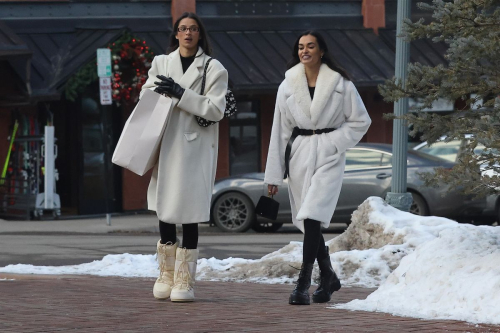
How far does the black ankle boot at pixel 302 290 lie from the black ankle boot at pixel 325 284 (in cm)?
20

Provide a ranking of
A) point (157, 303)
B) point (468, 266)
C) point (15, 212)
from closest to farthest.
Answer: point (468, 266) → point (157, 303) → point (15, 212)

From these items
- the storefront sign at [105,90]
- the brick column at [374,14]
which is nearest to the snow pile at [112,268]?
the storefront sign at [105,90]

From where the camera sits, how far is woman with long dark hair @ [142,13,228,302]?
7719 mm

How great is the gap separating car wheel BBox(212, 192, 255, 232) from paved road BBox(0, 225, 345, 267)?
10.5 inches

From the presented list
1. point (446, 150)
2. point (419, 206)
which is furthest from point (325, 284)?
point (446, 150)

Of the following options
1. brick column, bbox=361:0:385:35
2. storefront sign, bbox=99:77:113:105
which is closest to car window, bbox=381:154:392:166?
storefront sign, bbox=99:77:113:105

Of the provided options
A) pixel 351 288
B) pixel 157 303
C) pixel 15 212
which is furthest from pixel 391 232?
pixel 15 212

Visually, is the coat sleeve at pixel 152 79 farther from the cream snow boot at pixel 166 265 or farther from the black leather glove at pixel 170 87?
the cream snow boot at pixel 166 265

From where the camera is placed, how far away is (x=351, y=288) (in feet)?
29.5

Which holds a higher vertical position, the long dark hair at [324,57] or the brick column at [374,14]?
the brick column at [374,14]

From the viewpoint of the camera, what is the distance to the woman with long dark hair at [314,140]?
7.77 meters

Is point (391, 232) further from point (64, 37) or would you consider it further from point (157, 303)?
point (64, 37)

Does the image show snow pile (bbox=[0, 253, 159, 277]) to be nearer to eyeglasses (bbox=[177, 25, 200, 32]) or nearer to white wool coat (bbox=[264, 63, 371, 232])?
white wool coat (bbox=[264, 63, 371, 232])

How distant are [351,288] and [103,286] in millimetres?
2047
